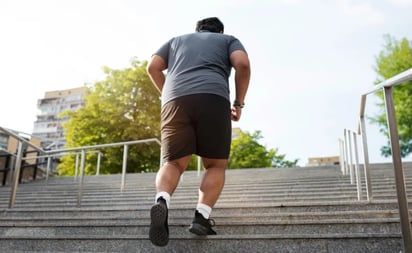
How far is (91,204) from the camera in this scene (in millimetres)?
5051

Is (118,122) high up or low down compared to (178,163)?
up

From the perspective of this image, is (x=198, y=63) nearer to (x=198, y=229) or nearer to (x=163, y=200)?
(x=163, y=200)

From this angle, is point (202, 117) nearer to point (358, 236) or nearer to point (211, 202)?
point (211, 202)

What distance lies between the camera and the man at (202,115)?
2443 mm

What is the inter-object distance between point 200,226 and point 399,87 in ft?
58.9

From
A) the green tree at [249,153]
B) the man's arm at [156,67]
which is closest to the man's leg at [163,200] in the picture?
the man's arm at [156,67]

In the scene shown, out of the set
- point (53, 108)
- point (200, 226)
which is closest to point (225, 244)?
point (200, 226)

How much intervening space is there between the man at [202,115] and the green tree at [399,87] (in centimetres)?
1543

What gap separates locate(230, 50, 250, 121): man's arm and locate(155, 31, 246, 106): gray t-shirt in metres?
0.06

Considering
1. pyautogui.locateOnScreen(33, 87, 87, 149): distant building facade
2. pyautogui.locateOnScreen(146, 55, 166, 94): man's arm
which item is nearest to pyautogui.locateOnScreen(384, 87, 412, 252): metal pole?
pyautogui.locateOnScreen(146, 55, 166, 94): man's arm

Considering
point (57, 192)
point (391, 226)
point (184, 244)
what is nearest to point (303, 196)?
point (391, 226)

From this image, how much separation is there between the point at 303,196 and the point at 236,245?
224cm

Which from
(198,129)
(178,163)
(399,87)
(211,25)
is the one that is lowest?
(178,163)

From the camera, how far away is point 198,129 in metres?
2.46
